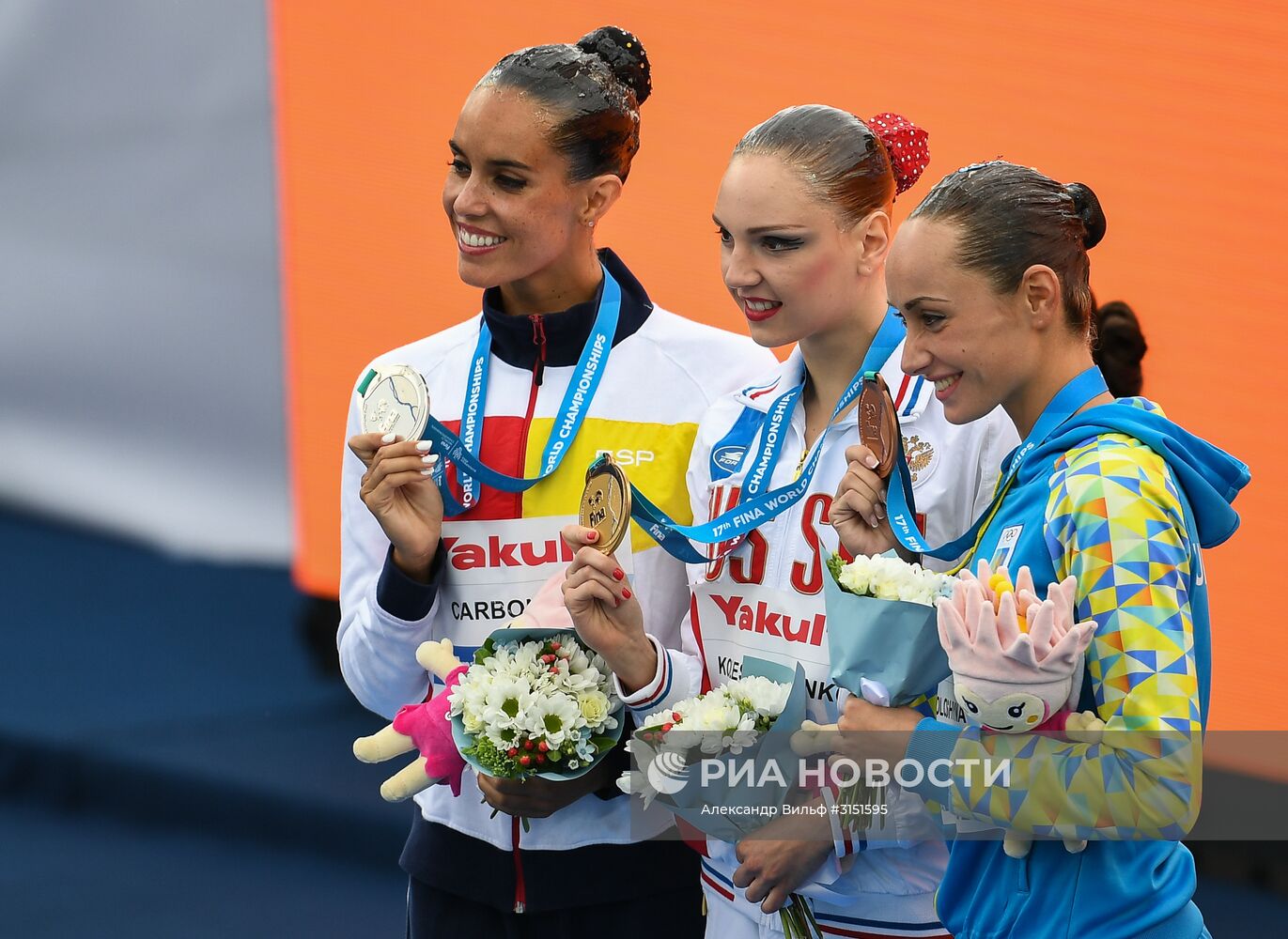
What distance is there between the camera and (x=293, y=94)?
4473 mm

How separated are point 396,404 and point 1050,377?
1.01m

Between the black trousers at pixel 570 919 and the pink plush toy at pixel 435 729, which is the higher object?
the pink plush toy at pixel 435 729

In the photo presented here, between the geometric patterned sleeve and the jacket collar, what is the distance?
3.29 ft

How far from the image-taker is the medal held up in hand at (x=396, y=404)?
232 centimetres

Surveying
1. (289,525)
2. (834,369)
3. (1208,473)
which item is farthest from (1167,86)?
(289,525)

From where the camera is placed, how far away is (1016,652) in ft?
5.24

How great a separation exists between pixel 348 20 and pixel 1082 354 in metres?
2.99

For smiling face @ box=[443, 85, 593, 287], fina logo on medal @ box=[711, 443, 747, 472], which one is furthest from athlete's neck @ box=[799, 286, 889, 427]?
smiling face @ box=[443, 85, 593, 287]

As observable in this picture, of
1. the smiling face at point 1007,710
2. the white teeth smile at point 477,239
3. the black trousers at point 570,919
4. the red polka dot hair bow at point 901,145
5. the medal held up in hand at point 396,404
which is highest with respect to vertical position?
the red polka dot hair bow at point 901,145

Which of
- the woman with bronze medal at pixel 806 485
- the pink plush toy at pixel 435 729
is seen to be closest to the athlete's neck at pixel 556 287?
the woman with bronze medal at pixel 806 485

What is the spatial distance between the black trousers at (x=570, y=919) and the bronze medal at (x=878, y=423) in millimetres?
863

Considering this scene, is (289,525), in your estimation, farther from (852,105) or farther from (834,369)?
(834,369)

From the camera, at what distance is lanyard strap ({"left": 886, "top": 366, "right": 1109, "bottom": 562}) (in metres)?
1.83

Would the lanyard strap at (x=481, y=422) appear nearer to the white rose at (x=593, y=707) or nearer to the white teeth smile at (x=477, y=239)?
the white teeth smile at (x=477, y=239)
